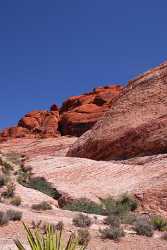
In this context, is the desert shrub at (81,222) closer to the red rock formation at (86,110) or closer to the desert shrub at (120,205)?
the desert shrub at (120,205)

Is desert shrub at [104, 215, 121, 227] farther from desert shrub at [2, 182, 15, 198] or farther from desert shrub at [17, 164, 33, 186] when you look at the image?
desert shrub at [17, 164, 33, 186]

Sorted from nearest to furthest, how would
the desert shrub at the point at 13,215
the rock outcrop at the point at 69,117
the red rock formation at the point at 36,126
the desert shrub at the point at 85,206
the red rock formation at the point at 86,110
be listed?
1. the desert shrub at the point at 13,215
2. the desert shrub at the point at 85,206
3. the red rock formation at the point at 86,110
4. the rock outcrop at the point at 69,117
5. the red rock formation at the point at 36,126

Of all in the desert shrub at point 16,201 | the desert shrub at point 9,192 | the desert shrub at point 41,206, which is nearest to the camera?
the desert shrub at point 41,206

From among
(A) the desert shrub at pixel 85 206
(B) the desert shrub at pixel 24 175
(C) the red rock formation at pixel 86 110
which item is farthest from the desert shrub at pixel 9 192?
(C) the red rock formation at pixel 86 110

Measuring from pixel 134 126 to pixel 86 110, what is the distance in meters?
35.8

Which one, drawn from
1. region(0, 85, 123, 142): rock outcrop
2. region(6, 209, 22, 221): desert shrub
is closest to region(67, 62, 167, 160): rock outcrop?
region(6, 209, 22, 221): desert shrub

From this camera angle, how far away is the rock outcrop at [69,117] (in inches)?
2295

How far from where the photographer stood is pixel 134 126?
24875 mm

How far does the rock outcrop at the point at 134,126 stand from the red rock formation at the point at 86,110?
27.3m

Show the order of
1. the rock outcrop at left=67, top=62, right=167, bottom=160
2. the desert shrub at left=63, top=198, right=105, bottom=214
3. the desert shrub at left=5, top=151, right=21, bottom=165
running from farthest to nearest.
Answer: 1. the desert shrub at left=5, top=151, right=21, bottom=165
2. the rock outcrop at left=67, top=62, right=167, bottom=160
3. the desert shrub at left=63, top=198, right=105, bottom=214

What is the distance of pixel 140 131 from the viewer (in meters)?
24.2

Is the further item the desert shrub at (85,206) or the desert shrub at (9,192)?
the desert shrub at (9,192)

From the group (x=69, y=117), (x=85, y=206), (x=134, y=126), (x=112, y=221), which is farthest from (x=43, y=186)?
(x=69, y=117)

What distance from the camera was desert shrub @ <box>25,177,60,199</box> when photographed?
57.7 feet
